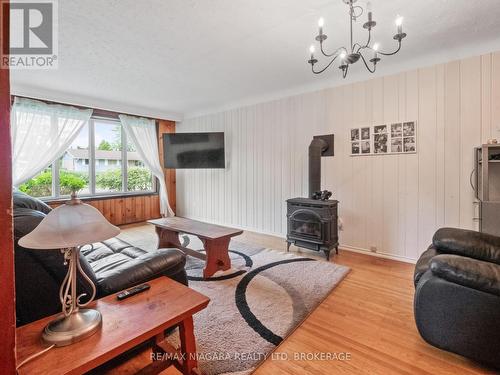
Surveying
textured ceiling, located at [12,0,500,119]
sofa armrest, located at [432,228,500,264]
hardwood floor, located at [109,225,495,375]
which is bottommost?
hardwood floor, located at [109,225,495,375]

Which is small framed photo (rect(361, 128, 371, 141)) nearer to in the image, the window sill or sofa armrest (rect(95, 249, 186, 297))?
sofa armrest (rect(95, 249, 186, 297))

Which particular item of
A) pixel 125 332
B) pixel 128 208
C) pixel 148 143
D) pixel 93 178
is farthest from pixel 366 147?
pixel 93 178

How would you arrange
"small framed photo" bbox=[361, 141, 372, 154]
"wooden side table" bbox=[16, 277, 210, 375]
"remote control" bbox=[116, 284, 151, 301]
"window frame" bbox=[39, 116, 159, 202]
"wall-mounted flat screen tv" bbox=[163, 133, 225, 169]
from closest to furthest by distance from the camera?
"wooden side table" bbox=[16, 277, 210, 375] → "remote control" bbox=[116, 284, 151, 301] → "small framed photo" bbox=[361, 141, 372, 154] → "window frame" bbox=[39, 116, 159, 202] → "wall-mounted flat screen tv" bbox=[163, 133, 225, 169]

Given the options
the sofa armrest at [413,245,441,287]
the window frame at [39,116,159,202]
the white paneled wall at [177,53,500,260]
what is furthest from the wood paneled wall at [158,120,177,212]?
the sofa armrest at [413,245,441,287]

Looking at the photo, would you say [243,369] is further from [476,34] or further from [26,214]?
[476,34]

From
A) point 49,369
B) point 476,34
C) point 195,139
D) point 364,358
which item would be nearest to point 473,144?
point 476,34

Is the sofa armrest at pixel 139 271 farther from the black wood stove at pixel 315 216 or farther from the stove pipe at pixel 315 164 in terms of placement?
the stove pipe at pixel 315 164

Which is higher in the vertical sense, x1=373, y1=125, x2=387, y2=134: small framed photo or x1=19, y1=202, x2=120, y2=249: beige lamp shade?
x1=373, y1=125, x2=387, y2=134: small framed photo

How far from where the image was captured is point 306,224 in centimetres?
340

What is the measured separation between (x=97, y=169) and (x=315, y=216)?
436cm

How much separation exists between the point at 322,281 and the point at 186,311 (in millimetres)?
1841

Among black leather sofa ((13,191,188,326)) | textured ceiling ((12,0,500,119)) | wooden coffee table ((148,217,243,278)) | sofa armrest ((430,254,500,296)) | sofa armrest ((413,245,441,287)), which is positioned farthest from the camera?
wooden coffee table ((148,217,243,278))

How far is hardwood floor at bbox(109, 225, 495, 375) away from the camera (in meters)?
1.50

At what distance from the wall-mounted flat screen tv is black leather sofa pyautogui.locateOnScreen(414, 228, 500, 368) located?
389cm
